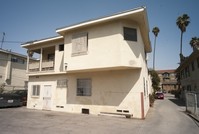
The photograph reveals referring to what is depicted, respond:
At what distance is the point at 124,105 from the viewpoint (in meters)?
11.2

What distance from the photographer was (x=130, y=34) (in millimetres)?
11016

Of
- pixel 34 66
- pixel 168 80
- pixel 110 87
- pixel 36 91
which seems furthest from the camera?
pixel 168 80

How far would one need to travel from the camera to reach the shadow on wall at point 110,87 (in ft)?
37.0

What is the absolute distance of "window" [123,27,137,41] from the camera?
35.6 feet

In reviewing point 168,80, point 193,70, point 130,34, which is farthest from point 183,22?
point 168,80

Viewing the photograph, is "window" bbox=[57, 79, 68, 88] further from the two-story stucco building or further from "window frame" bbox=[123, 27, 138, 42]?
the two-story stucco building

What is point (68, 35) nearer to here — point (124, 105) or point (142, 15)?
point (142, 15)

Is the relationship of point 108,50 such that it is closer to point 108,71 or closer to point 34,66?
point 108,71

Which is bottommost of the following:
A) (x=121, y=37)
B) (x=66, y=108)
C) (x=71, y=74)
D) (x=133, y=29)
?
(x=66, y=108)

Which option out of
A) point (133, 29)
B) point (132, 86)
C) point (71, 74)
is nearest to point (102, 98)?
point (132, 86)

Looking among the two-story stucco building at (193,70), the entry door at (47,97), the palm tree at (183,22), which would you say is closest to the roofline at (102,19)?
the entry door at (47,97)

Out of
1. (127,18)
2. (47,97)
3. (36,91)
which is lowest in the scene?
(47,97)

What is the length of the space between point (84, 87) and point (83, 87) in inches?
4.0

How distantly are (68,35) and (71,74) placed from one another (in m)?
3.44
